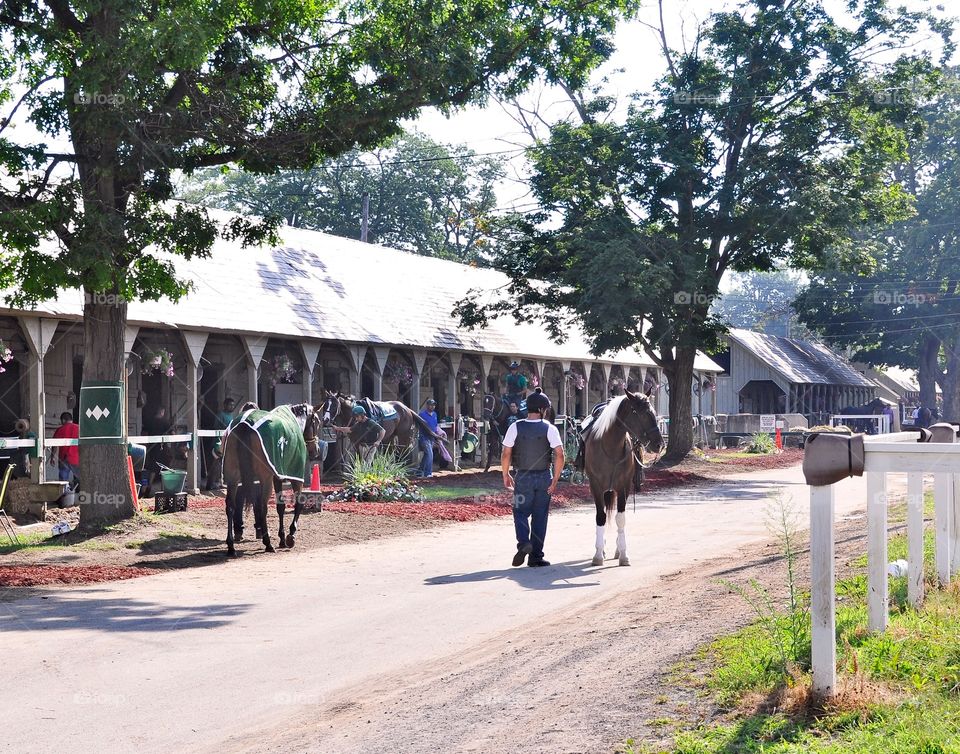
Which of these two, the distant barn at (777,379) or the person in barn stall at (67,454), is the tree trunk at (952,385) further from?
the person in barn stall at (67,454)

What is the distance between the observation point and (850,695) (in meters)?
5.66

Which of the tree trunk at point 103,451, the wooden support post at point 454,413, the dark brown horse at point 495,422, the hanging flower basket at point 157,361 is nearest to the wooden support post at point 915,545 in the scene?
the tree trunk at point 103,451

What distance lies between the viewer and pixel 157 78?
1428 cm

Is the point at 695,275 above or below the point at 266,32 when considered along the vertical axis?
below

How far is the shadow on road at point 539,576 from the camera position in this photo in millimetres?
11609

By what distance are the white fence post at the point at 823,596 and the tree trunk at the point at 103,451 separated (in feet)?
39.1

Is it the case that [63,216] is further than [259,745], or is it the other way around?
[63,216]

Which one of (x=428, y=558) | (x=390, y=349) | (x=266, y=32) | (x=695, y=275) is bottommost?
(x=428, y=558)

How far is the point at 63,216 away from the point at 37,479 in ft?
19.5

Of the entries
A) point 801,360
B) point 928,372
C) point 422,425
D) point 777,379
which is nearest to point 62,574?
point 422,425

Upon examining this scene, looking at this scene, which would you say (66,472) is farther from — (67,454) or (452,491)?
(452,491)

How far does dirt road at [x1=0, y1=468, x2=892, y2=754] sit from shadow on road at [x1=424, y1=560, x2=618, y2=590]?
0.05 metres

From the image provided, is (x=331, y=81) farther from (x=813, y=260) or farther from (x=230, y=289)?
(x=813, y=260)

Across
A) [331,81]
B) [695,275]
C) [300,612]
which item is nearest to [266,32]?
[331,81]
